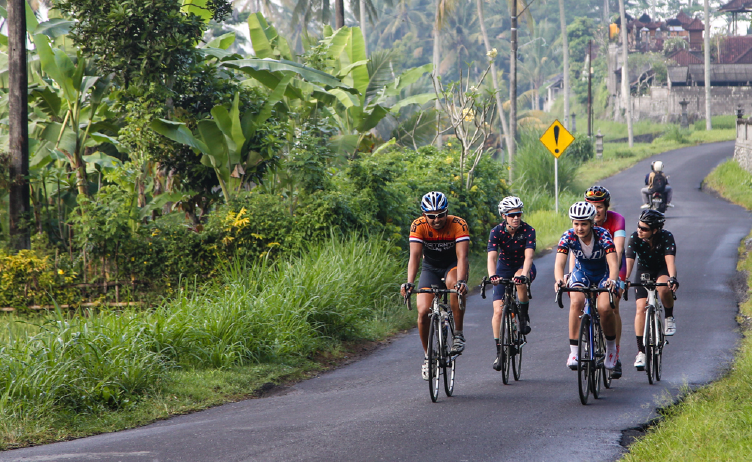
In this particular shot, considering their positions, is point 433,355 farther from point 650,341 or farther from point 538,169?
point 538,169

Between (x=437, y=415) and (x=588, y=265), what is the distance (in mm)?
2208

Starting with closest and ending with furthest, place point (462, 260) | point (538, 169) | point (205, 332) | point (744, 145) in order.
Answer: point (462, 260) < point (205, 332) < point (538, 169) < point (744, 145)

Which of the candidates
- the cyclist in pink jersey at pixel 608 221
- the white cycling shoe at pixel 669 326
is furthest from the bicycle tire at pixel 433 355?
the white cycling shoe at pixel 669 326

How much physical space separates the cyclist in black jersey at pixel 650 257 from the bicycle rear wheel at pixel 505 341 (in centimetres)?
140

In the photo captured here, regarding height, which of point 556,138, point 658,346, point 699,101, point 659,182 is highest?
point 699,101

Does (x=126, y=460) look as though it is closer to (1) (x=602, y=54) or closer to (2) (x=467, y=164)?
(2) (x=467, y=164)

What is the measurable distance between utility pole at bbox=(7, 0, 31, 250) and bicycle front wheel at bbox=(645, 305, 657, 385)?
1018cm

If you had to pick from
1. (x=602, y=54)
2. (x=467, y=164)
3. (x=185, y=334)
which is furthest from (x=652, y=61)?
(x=185, y=334)

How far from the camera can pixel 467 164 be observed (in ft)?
61.4

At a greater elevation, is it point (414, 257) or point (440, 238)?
point (440, 238)

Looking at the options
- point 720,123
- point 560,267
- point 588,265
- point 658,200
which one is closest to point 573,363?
point 560,267

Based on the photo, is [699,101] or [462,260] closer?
[462,260]

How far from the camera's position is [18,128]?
12930 millimetres

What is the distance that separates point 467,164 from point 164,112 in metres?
7.88
